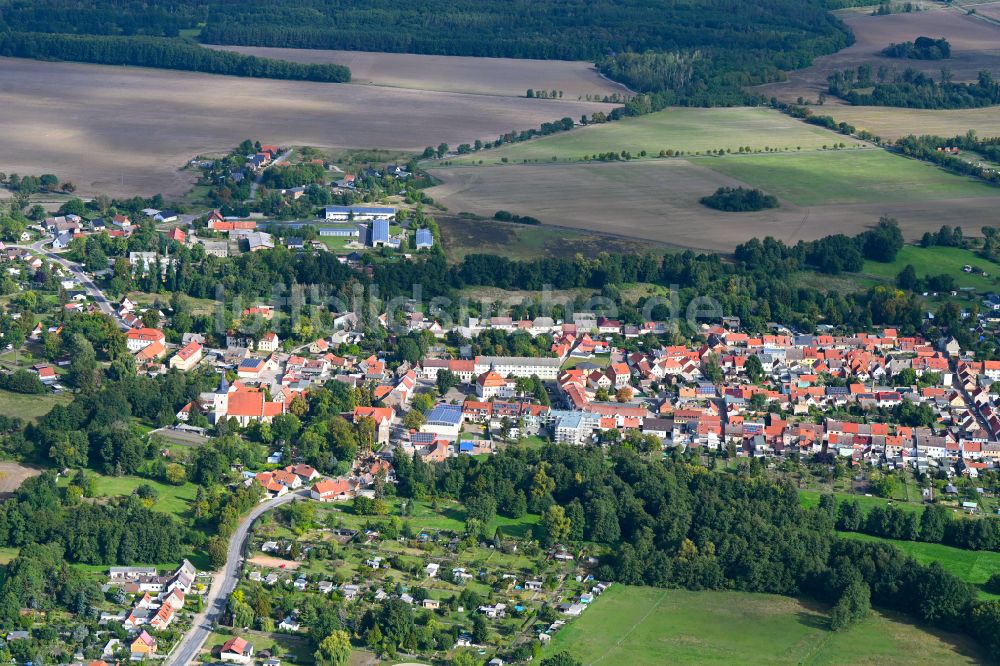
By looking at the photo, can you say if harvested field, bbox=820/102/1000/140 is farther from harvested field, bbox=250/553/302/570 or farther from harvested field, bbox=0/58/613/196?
harvested field, bbox=250/553/302/570

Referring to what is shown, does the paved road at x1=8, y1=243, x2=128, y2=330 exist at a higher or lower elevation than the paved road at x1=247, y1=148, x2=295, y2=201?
lower

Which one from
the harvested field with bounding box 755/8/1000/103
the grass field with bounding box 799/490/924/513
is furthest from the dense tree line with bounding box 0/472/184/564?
the harvested field with bounding box 755/8/1000/103

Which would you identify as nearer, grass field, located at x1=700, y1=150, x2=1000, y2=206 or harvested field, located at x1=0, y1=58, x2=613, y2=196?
grass field, located at x1=700, y1=150, x2=1000, y2=206

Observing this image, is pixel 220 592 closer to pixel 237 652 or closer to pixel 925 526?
pixel 237 652

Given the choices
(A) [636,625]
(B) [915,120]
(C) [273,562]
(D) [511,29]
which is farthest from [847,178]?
(C) [273,562]

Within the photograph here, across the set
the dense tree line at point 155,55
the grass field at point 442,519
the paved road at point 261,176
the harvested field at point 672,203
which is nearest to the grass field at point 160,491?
the grass field at point 442,519

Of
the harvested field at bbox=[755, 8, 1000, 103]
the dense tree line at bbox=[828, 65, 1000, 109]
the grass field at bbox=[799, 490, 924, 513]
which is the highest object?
the harvested field at bbox=[755, 8, 1000, 103]
